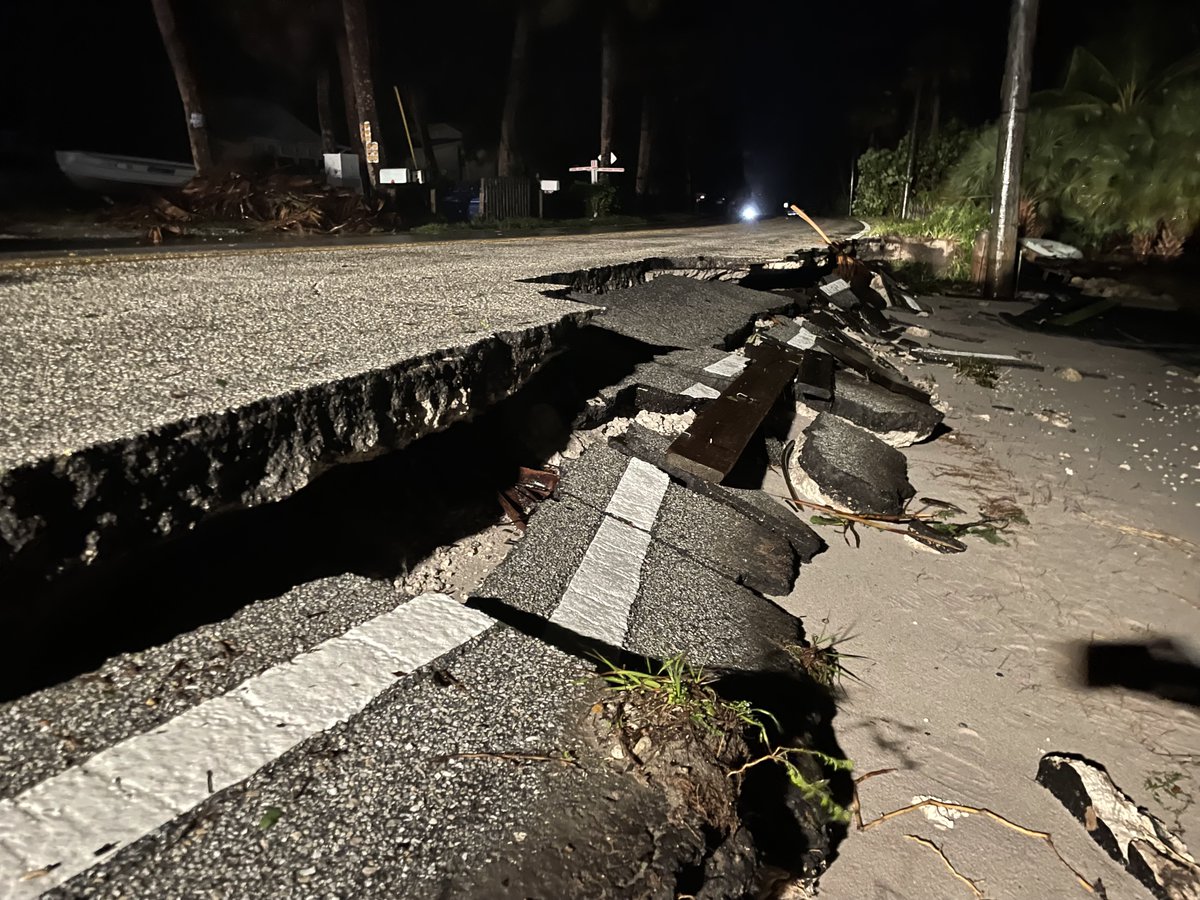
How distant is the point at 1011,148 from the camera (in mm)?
9164

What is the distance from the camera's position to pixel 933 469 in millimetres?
3898

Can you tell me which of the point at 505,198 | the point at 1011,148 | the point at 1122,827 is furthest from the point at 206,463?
the point at 505,198

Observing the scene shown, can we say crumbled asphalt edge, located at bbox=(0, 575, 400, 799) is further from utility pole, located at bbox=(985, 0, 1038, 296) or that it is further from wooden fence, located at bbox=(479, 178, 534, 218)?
wooden fence, located at bbox=(479, 178, 534, 218)

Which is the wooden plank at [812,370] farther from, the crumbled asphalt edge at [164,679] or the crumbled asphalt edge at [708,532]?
the crumbled asphalt edge at [164,679]

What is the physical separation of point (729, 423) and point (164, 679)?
2.51 meters

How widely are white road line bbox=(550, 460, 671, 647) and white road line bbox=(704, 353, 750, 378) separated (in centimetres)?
114

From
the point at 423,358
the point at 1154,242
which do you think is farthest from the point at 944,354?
the point at 1154,242

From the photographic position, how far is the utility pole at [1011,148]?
8.73m

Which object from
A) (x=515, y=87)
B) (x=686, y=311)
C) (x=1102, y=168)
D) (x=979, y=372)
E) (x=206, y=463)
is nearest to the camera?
(x=206, y=463)

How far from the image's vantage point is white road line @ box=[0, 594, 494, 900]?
0.92 meters

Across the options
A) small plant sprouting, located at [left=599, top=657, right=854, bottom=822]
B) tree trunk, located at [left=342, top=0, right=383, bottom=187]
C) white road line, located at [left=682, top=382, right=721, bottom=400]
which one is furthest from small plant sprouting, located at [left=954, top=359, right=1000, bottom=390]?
tree trunk, located at [left=342, top=0, right=383, bottom=187]

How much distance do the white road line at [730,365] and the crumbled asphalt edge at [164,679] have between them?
2.66 m

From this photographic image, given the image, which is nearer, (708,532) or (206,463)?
(206,463)

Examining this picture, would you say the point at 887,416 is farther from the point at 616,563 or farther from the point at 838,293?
the point at 838,293
